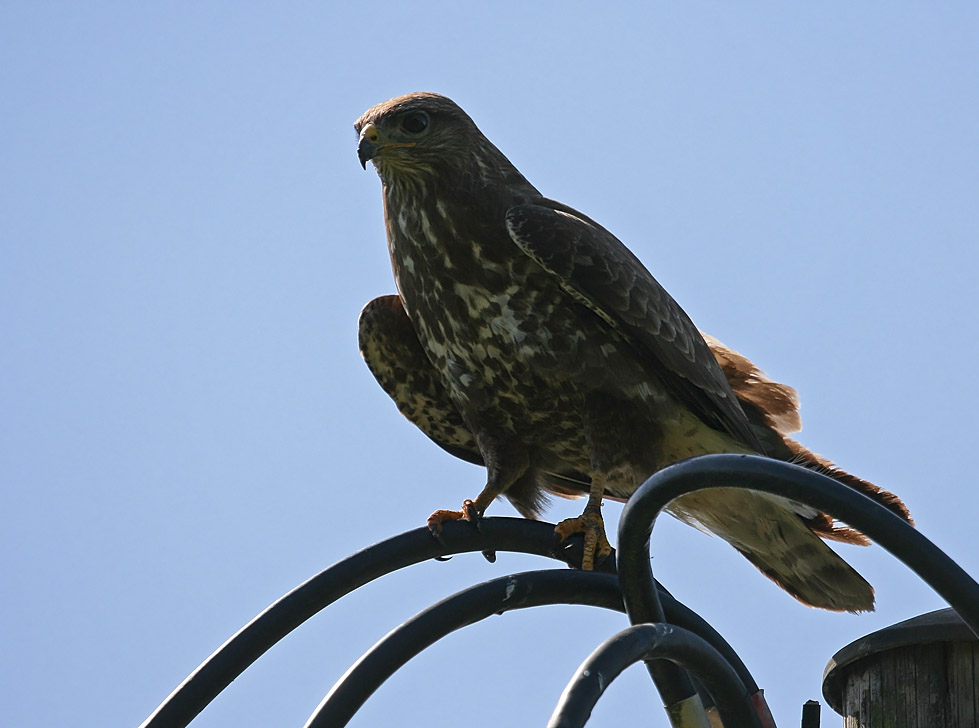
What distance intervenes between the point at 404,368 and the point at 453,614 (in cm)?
243

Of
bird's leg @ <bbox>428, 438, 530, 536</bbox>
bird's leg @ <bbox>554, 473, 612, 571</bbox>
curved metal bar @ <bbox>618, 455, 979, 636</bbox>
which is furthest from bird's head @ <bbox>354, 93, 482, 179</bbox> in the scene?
curved metal bar @ <bbox>618, 455, 979, 636</bbox>

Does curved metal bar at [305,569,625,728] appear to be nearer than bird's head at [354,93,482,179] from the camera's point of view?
Yes

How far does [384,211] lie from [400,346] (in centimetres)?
54

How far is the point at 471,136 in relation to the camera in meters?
5.30

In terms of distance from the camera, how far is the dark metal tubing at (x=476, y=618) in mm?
2963

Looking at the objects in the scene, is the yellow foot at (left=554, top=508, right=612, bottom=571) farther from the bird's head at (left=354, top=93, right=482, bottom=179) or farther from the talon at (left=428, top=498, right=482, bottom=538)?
the bird's head at (left=354, top=93, right=482, bottom=179)

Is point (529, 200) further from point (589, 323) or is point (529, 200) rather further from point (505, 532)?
point (505, 532)

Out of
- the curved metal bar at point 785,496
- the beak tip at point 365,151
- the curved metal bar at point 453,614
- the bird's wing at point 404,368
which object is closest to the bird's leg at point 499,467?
the bird's wing at point 404,368

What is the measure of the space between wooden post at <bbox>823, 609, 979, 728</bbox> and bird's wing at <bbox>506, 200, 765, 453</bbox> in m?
1.70

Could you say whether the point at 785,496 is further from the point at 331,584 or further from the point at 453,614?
the point at 331,584

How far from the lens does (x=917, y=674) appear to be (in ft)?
10.5

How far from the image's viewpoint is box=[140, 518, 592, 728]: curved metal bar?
3088 millimetres

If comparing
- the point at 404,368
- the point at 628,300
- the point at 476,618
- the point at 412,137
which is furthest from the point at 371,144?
the point at 476,618

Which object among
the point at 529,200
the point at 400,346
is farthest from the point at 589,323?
the point at 400,346
